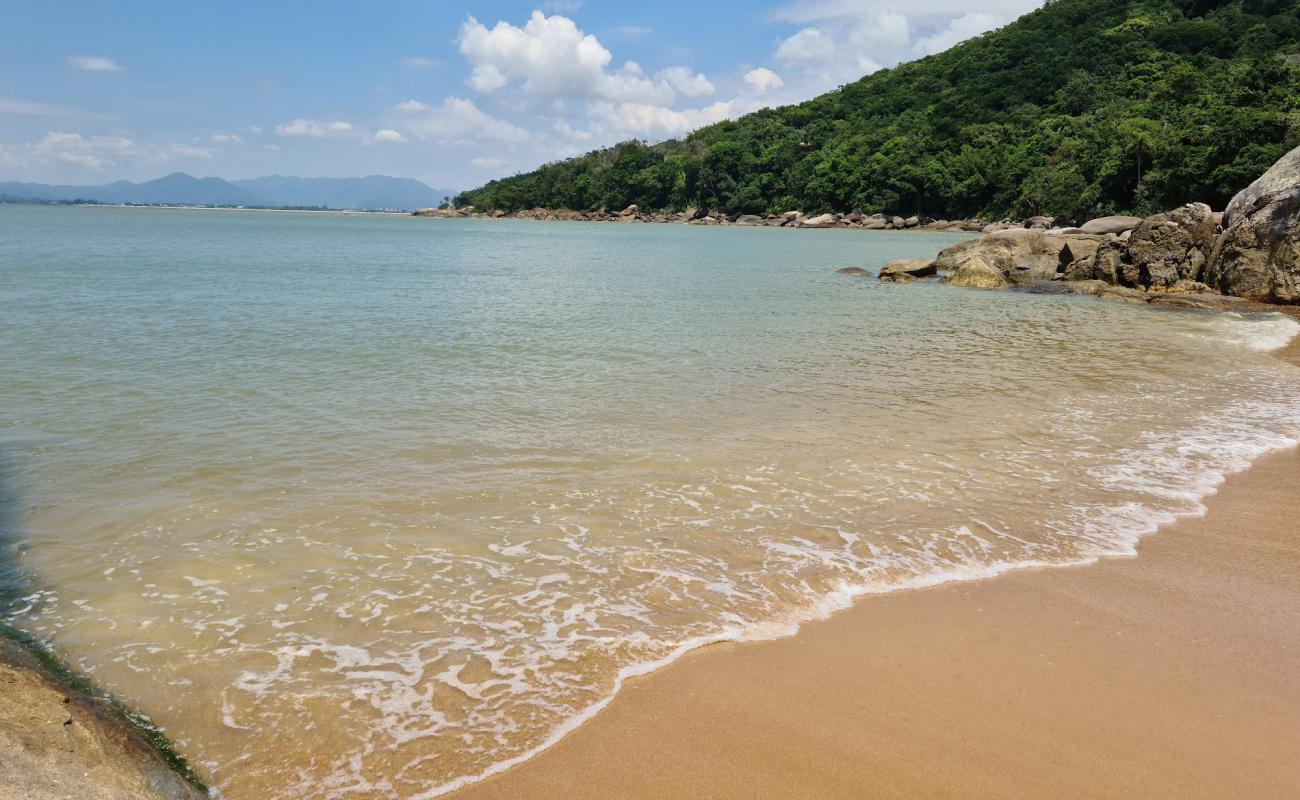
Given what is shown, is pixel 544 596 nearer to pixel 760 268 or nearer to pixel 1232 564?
pixel 1232 564

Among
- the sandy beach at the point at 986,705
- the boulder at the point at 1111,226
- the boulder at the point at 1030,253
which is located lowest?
the sandy beach at the point at 986,705

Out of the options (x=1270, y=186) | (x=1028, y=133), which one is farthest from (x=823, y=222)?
(x=1270, y=186)

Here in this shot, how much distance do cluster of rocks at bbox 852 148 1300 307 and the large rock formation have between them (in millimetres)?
29

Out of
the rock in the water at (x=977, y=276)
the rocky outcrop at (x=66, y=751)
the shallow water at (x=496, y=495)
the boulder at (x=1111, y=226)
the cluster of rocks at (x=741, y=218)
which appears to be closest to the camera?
the rocky outcrop at (x=66, y=751)

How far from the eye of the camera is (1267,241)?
70.9 feet

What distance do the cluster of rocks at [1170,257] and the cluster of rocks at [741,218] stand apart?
50431 millimetres

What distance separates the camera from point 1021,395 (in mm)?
10500

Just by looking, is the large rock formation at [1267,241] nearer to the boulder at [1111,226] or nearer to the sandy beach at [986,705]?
the boulder at [1111,226]

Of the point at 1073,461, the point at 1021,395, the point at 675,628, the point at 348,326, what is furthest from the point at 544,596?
the point at 348,326

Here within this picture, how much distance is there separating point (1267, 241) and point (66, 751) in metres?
27.9

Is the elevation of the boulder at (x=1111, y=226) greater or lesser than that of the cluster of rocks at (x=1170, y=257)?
greater

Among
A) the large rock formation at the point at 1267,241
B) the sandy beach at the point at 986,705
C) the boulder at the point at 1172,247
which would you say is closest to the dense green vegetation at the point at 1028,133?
the boulder at the point at 1172,247

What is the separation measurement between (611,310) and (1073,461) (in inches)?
503

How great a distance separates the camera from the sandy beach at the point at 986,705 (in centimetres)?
317
